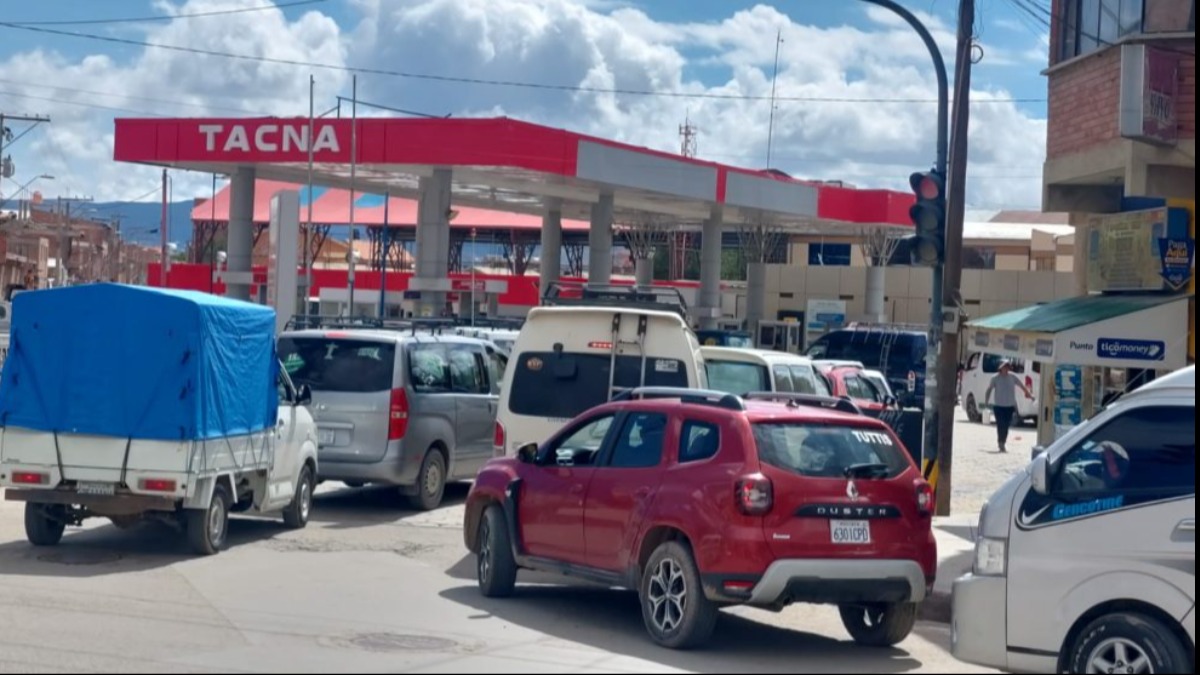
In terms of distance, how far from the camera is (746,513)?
1019 cm

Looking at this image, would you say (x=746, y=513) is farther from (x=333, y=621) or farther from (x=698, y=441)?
(x=333, y=621)

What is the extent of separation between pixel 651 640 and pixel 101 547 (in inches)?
252

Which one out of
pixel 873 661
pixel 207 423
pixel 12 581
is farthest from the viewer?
pixel 207 423

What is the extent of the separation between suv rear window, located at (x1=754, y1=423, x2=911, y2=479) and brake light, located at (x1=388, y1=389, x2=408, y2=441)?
7831 mm

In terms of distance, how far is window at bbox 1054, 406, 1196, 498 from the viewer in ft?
28.2

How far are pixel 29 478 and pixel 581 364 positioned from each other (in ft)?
17.0

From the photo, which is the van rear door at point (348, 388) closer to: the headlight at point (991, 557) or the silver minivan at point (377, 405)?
the silver minivan at point (377, 405)

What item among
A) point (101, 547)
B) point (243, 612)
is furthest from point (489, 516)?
point (101, 547)

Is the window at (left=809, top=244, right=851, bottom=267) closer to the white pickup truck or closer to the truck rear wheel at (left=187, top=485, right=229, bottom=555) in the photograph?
the truck rear wheel at (left=187, top=485, right=229, bottom=555)

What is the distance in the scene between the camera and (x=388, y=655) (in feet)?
32.9

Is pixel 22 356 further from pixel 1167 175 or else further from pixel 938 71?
pixel 1167 175

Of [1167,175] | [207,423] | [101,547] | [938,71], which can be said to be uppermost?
[938,71]

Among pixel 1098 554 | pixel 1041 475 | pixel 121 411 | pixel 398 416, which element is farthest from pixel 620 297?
pixel 1098 554

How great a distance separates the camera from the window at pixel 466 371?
19172 mm
